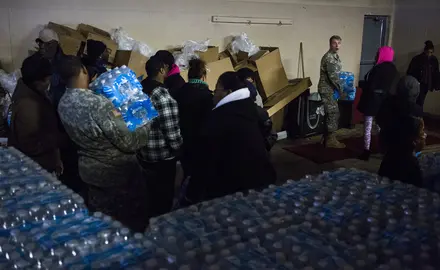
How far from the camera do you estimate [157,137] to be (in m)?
3.03

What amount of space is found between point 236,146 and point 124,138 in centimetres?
66

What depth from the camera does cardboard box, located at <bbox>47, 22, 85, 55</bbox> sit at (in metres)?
4.75

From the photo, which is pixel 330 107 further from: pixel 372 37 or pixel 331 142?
pixel 372 37

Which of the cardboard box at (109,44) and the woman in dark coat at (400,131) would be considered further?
the cardboard box at (109,44)

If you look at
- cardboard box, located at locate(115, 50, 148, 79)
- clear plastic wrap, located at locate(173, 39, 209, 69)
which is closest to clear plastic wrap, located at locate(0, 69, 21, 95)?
cardboard box, located at locate(115, 50, 148, 79)

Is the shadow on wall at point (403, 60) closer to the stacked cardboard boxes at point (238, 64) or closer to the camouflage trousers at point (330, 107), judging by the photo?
the stacked cardboard boxes at point (238, 64)

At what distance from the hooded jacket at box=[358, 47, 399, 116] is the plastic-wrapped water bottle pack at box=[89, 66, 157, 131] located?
11.7ft

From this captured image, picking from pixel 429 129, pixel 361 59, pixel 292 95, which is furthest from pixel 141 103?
pixel 361 59

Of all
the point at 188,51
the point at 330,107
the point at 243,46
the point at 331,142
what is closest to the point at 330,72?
the point at 330,107

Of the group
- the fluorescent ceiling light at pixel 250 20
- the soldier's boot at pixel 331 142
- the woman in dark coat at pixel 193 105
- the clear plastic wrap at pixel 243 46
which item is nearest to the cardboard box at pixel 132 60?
the clear plastic wrap at pixel 243 46

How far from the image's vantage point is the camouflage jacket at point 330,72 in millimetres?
5715

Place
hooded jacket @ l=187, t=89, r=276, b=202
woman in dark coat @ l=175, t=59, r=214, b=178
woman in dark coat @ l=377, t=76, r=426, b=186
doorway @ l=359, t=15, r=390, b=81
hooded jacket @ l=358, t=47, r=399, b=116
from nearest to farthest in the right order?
1. hooded jacket @ l=187, t=89, r=276, b=202
2. woman in dark coat @ l=377, t=76, r=426, b=186
3. woman in dark coat @ l=175, t=59, r=214, b=178
4. hooded jacket @ l=358, t=47, r=399, b=116
5. doorway @ l=359, t=15, r=390, b=81

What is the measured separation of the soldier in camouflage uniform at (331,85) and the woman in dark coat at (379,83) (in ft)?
1.53

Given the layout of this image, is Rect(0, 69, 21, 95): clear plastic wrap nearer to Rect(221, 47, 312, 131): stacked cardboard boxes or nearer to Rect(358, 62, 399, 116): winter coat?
Rect(221, 47, 312, 131): stacked cardboard boxes
